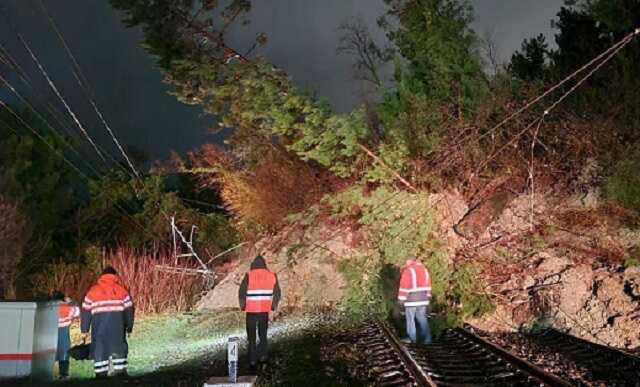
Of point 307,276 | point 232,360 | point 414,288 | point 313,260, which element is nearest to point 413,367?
point 232,360

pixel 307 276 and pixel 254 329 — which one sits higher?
pixel 307 276

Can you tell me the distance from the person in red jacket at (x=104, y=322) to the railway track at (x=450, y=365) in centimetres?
441

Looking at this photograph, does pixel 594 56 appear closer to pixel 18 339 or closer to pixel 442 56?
pixel 442 56

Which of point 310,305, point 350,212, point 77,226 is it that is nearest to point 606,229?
point 350,212

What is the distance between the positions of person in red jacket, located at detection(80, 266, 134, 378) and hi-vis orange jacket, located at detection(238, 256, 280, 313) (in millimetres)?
2098

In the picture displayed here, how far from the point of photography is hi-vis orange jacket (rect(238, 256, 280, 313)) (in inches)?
472

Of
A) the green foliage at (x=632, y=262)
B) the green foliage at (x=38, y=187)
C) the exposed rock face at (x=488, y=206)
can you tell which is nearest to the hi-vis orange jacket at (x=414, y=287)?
the green foliage at (x=632, y=262)

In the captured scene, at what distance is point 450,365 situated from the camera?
1199cm

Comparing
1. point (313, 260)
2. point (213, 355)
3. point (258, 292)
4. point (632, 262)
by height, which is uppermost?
point (313, 260)

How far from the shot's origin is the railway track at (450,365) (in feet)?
33.9

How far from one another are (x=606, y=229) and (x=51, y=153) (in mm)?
36147

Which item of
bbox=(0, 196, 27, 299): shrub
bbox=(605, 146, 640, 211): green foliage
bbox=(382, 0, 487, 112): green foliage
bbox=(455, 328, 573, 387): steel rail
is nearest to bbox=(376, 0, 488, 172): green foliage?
bbox=(382, 0, 487, 112): green foliage

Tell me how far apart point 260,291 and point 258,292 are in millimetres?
39

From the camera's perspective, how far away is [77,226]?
148 ft
